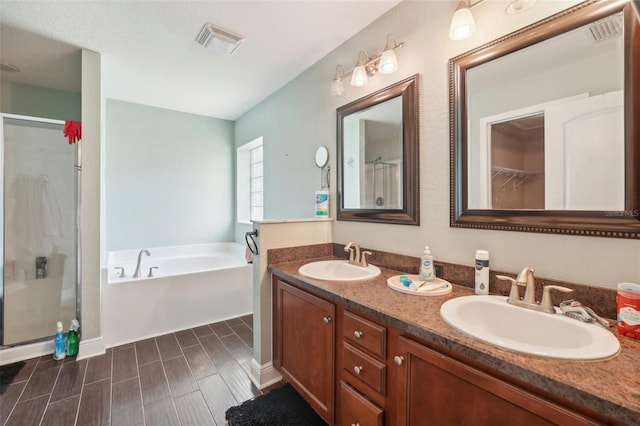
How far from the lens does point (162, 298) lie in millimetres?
2650

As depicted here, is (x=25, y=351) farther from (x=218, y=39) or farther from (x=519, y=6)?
(x=519, y=6)

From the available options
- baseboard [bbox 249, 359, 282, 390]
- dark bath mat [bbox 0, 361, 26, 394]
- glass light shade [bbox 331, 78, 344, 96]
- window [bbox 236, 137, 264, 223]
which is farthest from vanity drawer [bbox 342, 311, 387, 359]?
window [bbox 236, 137, 264, 223]

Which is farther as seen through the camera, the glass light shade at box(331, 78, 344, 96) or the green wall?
the green wall

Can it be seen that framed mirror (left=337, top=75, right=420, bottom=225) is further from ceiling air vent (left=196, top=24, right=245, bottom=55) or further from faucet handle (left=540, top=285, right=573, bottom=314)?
ceiling air vent (left=196, top=24, right=245, bottom=55)

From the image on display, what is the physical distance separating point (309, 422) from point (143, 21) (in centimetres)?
280

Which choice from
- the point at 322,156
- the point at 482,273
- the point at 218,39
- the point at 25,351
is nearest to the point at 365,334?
the point at 482,273

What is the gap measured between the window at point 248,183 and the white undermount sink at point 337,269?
2.41m

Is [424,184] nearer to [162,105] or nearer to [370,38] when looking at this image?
[370,38]

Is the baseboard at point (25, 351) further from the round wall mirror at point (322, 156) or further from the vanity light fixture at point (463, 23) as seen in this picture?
the vanity light fixture at point (463, 23)

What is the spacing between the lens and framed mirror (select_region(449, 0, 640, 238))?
96cm

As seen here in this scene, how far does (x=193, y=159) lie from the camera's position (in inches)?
156

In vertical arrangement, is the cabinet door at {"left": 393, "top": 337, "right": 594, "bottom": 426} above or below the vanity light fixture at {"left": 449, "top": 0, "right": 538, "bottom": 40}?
below

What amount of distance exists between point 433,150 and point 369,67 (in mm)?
757

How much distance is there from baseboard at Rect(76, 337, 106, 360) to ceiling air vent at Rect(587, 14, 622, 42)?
3596 mm
